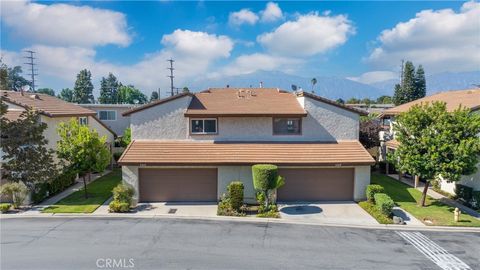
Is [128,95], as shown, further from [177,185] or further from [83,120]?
[177,185]

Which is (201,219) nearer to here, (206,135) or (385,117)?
(206,135)

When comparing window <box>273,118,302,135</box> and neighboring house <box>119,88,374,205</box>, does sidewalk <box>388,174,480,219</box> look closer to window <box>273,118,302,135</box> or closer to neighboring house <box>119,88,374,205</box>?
neighboring house <box>119,88,374,205</box>

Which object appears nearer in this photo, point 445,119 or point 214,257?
point 214,257

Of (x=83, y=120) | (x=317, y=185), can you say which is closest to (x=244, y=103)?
(x=317, y=185)

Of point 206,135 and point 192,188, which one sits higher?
point 206,135

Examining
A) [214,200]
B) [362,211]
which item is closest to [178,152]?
[214,200]

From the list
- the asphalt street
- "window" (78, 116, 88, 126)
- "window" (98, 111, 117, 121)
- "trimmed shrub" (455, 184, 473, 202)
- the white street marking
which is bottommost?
the white street marking

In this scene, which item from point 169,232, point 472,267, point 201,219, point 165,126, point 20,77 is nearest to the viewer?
point 472,267

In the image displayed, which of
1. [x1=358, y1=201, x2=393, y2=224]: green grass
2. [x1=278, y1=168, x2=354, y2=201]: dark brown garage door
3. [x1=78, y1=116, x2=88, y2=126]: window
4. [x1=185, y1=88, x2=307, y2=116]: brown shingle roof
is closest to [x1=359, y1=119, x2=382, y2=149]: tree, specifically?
[x1=185, y1=88, x2=307, y2=116]: brown shingle roof
